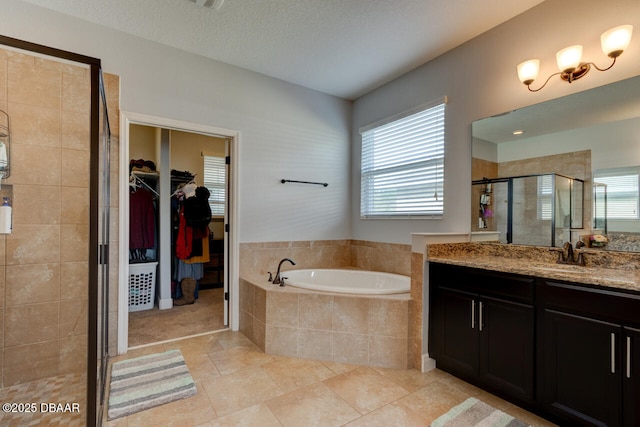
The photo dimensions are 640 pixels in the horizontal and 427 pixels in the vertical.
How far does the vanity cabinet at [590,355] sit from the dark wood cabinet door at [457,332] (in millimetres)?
421

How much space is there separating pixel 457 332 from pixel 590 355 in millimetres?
750

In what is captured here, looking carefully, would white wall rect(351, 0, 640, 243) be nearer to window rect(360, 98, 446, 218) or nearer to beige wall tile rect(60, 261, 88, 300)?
window rect(360, 98, 446, 218)

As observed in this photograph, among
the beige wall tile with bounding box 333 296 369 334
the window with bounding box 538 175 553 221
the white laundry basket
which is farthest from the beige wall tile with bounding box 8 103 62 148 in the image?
the window with bounding box 538 175 553 221

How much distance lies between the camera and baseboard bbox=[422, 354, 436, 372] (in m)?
2.28

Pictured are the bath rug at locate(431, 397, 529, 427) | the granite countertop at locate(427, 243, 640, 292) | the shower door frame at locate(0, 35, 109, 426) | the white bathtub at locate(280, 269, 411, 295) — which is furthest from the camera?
the white bathtub at locate(280, 269, 411, 295)

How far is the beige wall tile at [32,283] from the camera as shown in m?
1.97

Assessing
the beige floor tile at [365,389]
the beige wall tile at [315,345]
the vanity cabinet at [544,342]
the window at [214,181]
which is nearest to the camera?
the vanity cabinet at [544,342]

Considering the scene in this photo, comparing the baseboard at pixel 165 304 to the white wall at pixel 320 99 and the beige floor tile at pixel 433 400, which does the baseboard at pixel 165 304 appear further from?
the beige floor tile at pixel 433 400

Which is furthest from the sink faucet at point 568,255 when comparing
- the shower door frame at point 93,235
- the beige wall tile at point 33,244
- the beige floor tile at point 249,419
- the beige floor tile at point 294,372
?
the beige wall tile at point 33,244

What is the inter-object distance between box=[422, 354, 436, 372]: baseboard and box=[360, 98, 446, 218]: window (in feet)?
4.21

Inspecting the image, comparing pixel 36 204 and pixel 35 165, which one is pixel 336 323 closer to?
pixel 36 204

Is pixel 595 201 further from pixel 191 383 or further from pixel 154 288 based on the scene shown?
pixel 154 288

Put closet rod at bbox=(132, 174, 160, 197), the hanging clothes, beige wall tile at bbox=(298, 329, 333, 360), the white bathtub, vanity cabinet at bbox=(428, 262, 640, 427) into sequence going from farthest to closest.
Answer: closet rod at bbox=(132, 174, 160, 197) → the hanging clothes → the white bathtub → beige wall tile at bbox=(298, 329, 333, 360) → vanity cabinet at bbox=(428, 262, 640, 427)

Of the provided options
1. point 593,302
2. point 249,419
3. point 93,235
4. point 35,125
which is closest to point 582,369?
point 593,302
